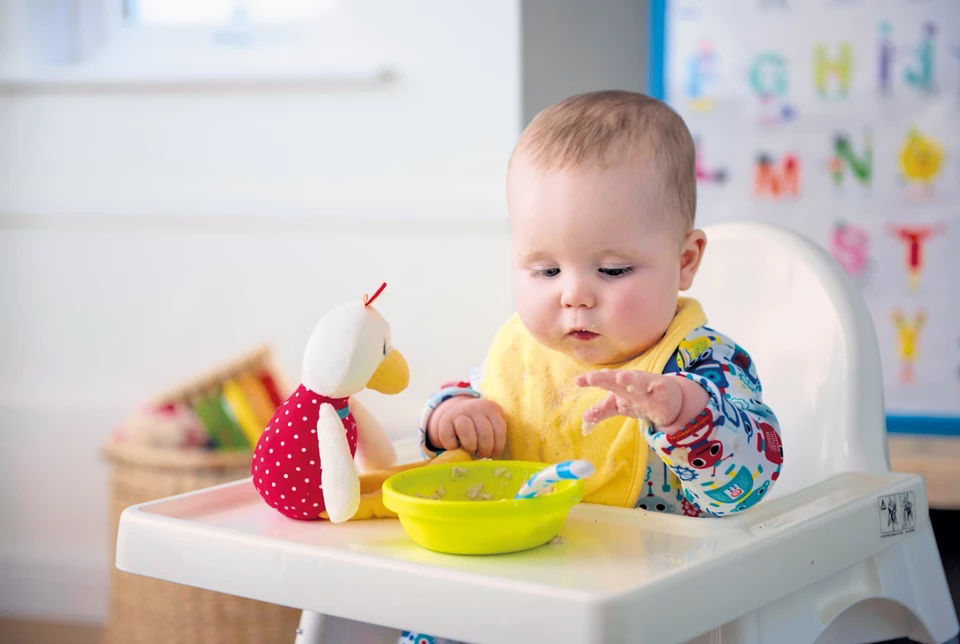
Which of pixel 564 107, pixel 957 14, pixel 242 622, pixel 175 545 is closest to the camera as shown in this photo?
pixel 175 545

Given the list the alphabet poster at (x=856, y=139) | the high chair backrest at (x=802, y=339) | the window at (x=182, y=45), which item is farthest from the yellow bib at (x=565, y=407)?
the window at (x=182, y=45)

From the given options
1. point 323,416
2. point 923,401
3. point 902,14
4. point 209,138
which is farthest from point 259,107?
point 323,416

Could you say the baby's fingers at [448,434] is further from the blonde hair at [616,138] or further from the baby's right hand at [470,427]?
the blonde hair at [616,138]

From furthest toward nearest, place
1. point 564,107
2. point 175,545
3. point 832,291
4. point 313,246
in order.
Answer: point 313,246
point 832,291
point 564,107
point 175,545

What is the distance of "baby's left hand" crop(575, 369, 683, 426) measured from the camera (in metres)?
0.74

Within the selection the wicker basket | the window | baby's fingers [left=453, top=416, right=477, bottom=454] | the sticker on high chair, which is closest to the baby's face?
baby's fingers [left=453, top=416, right=477, bottom=454]

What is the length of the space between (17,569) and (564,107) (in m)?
1.81

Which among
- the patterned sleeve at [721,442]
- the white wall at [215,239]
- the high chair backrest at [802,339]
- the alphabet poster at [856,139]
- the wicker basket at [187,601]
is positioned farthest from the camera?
the white wall at [215,239]

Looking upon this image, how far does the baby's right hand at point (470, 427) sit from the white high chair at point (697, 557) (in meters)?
0.13

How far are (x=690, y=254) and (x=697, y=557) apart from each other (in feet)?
1.07

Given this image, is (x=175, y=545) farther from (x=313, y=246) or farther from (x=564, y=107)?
(x=313, y=246)

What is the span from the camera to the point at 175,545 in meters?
0.79

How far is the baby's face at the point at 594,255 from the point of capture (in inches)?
33.9

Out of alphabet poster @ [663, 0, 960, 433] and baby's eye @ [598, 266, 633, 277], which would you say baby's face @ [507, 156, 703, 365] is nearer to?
baby's eye @ [598, 266, 633, 277]
